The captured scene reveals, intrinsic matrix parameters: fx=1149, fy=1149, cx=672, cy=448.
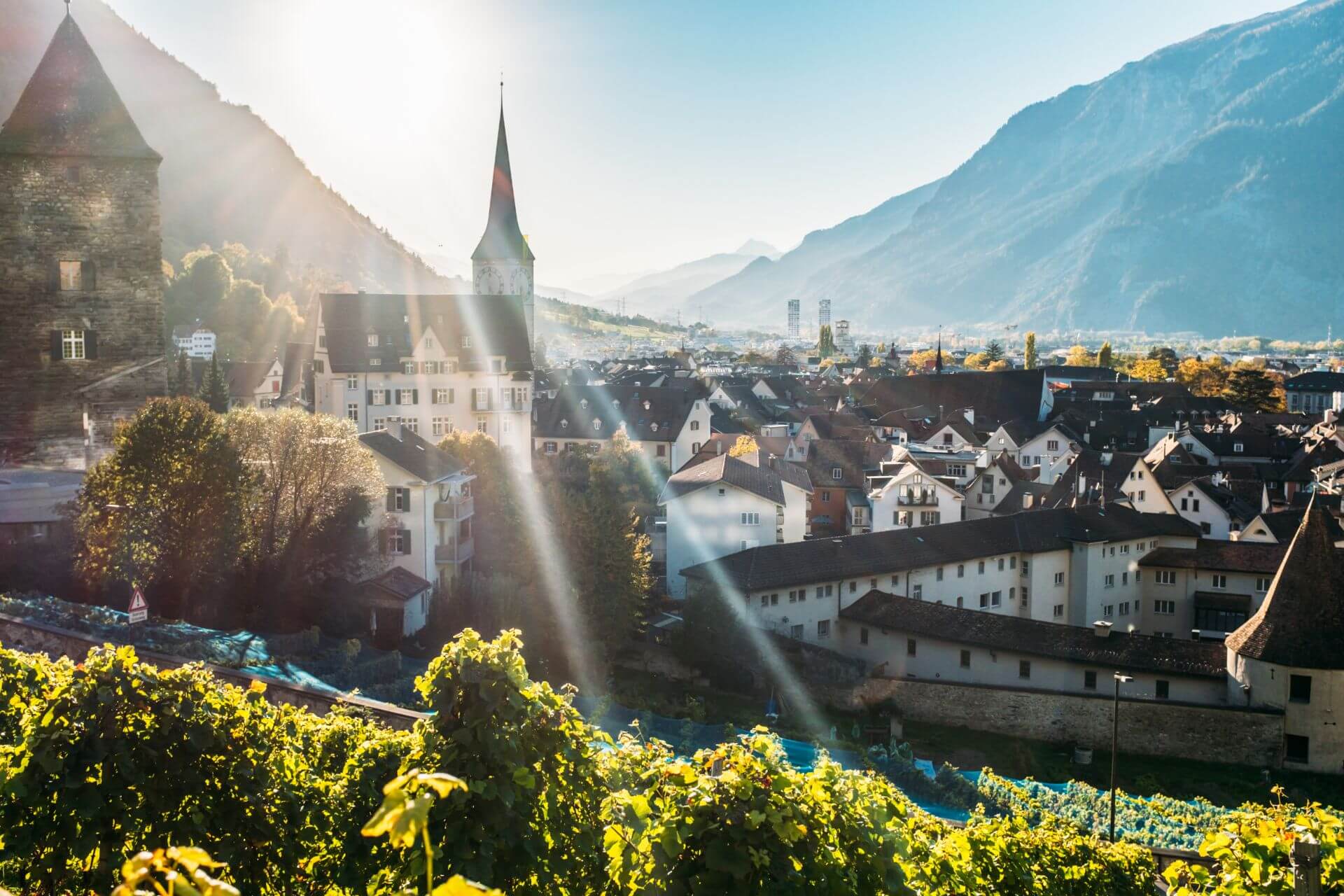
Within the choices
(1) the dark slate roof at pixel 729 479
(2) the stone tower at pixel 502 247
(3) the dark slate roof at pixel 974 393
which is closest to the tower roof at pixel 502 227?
(2) the stone tower at pixel 502 247

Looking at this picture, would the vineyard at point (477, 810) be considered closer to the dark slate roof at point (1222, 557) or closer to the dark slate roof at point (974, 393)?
the dark slate roof at point (1222, 557)

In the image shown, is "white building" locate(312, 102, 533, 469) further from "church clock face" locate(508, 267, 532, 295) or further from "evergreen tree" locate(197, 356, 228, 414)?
"church clock face" locate(508, 267, 532, 295)

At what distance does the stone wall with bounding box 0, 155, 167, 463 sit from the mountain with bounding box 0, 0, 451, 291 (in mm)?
113236

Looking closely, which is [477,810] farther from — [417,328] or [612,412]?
[612,412]

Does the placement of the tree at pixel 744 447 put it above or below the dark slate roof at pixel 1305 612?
above

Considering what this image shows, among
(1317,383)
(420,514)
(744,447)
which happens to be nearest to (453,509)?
(420,514)

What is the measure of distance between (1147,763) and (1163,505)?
27.5m

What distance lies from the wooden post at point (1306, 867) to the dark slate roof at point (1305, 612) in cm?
2922

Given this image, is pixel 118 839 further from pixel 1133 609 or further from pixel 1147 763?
pixel 1133 609

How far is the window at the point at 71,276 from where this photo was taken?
32219mm

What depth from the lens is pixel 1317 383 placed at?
137875 mm

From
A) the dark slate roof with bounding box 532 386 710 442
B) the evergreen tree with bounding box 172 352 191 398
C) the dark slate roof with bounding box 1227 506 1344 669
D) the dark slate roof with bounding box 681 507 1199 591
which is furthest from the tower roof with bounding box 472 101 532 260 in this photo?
the dark slate roof with bounding box 1227 506 1344 669

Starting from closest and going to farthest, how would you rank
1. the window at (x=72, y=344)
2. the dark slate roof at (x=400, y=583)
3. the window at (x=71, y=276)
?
the dark slate roof at (x=400, y=583) → the window at (x=71, y=276) → the window at (x=72, y=344)

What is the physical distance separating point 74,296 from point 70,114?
5.07 meters
